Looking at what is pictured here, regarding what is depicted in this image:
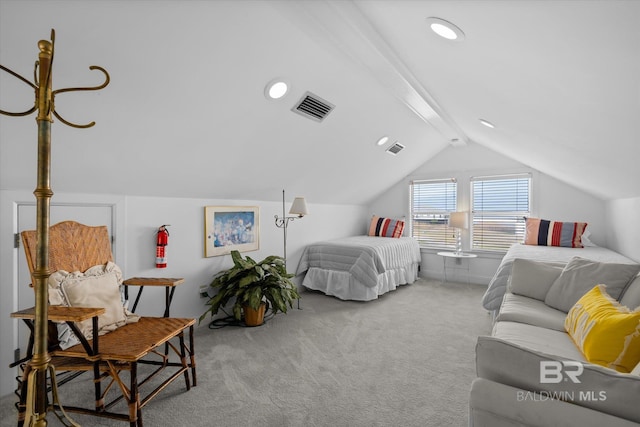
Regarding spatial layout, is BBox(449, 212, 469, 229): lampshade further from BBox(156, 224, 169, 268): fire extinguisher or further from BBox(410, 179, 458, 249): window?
BBox(156, 224, 169, 268): fire extinguisher

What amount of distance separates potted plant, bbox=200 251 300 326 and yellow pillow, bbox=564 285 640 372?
2418 millimetres

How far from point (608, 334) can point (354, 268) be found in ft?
9.83

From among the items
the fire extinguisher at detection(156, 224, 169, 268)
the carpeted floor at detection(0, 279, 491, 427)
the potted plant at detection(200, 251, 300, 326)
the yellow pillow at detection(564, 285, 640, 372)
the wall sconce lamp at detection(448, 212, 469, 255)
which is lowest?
the carpeted floor at detection(0, 279, 491, 427)

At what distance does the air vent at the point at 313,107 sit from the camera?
2.76 meters

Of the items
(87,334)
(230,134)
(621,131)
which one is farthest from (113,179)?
(621,131)

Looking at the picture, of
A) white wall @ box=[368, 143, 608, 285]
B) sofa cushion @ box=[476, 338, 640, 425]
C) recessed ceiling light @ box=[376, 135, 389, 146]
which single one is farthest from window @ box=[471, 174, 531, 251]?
sofa cushion @ box=[476, 338, 640, 425]

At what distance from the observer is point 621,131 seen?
1757 millimetres

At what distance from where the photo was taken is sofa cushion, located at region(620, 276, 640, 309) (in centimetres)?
184

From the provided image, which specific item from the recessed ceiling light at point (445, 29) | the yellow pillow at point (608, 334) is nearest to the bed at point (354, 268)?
the yellow pillow at point (608, 334)

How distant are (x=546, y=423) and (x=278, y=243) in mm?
3654

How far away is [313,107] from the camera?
289cm

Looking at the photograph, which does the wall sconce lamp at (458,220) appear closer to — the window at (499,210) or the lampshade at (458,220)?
the lampshade at (458,220)

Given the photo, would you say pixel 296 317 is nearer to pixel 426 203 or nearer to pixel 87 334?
pixel 87 334

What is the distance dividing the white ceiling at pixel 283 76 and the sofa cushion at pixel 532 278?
3.09 feet
